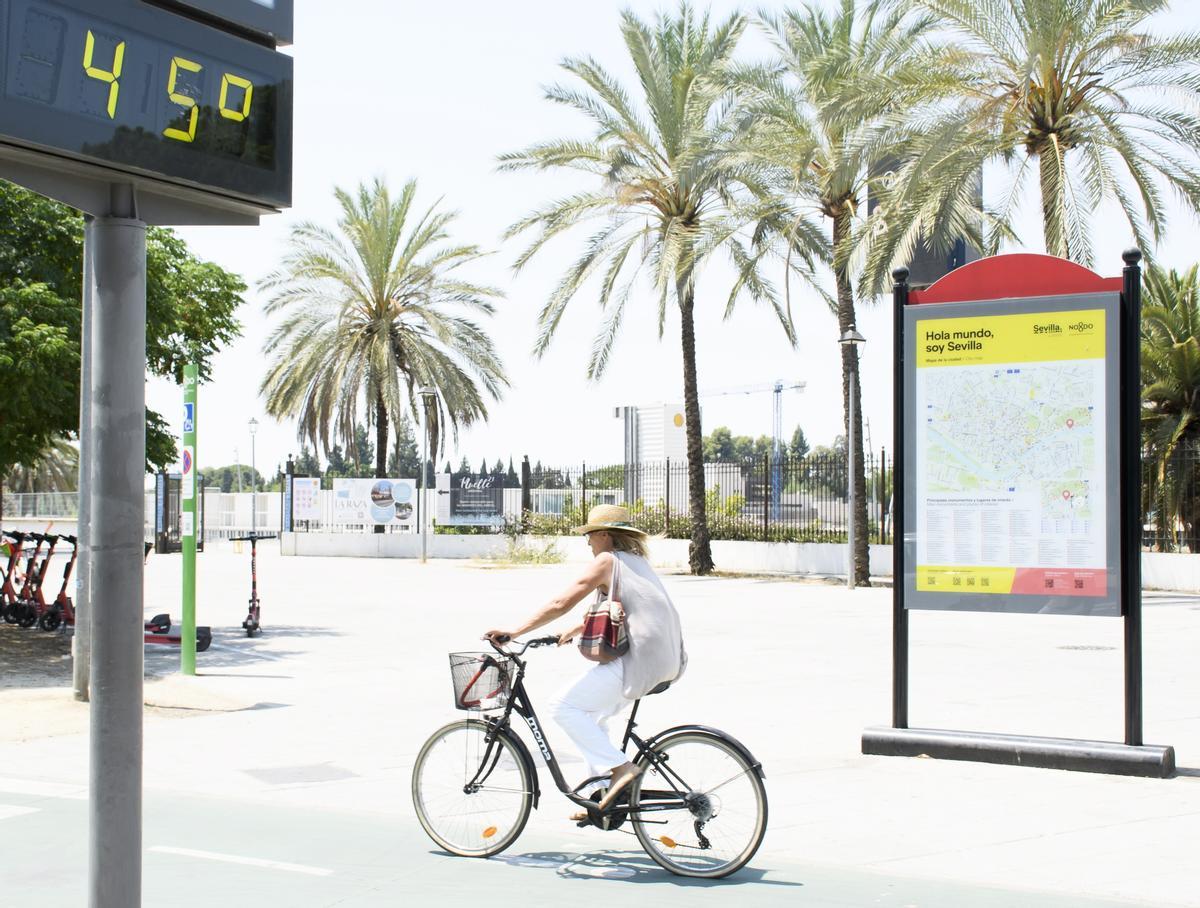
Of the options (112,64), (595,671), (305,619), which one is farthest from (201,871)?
(305,619)

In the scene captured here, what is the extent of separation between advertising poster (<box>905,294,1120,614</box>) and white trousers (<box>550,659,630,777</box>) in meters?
3.37

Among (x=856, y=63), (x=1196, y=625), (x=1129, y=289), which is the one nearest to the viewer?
→ (x=1129, y=289)

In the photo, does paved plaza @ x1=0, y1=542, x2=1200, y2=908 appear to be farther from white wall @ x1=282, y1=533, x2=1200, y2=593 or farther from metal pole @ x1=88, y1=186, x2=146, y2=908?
white wall @ x1=282, y1=533, x2=1200, y2=593

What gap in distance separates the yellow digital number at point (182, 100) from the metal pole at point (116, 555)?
167 millimetres

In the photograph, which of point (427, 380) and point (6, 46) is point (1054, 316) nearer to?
point (6, 46)

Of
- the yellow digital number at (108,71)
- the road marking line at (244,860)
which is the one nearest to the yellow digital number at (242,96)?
the yellow digital number at (108,71)

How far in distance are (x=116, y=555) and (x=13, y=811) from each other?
15.4 ft

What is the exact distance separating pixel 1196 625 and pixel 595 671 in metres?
14.5

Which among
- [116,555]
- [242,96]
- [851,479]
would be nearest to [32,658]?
[116,555]

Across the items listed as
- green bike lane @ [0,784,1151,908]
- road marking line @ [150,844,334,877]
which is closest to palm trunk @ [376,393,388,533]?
green bike lane @ [0,784,1151,908]

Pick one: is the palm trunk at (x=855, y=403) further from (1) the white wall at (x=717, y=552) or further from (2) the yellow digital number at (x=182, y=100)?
(2) the yellow digital number at (x=182, y=100)

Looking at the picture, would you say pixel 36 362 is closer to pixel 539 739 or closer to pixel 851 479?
pixel 539 739

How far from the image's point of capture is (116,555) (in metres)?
2.95

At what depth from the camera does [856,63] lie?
76.6 feet
